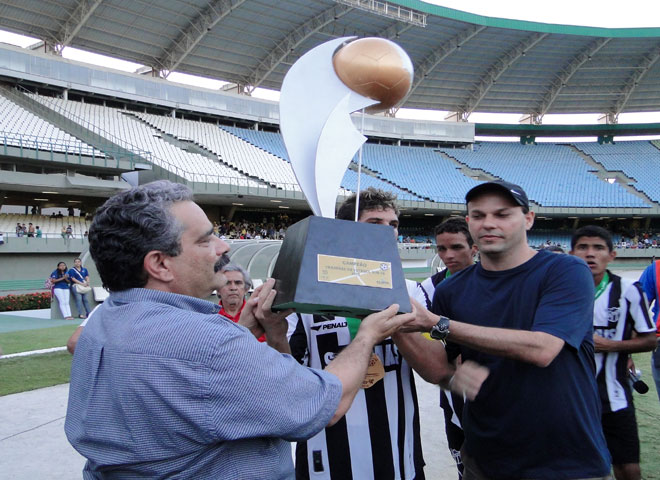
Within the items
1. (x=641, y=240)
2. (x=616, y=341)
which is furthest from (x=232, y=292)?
(x=641, y=240)

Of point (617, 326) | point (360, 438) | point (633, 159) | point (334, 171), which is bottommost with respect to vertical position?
point (360, 438)

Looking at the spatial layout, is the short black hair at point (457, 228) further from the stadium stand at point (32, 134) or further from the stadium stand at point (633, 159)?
the stadium stand at point (633, 159)

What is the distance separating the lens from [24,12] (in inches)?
926

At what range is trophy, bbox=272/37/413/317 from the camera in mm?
1676

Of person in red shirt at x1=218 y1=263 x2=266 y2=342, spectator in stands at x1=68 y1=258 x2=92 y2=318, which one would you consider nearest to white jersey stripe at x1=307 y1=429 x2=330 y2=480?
person in red shirt at x1=218 y1=263 x2=266 y2=342

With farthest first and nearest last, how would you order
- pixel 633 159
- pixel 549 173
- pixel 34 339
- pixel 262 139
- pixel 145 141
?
pixel 633 159, pixel 549 173, pixel 262 139, pixel 145 141, pixel 34 339

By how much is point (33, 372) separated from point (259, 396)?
637cm

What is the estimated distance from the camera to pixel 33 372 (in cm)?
643

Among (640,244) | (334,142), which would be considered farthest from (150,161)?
(640,244)

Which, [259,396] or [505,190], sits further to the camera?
[505,190]

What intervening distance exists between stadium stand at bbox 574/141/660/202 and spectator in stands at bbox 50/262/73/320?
36.4 metres

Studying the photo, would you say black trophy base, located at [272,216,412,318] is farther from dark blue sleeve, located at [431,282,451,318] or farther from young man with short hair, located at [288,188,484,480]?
dark blue sleeve, located at [431,282,451,318]

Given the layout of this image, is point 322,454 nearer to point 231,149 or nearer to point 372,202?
point 372,202

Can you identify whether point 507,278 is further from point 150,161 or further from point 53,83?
point 53,83
